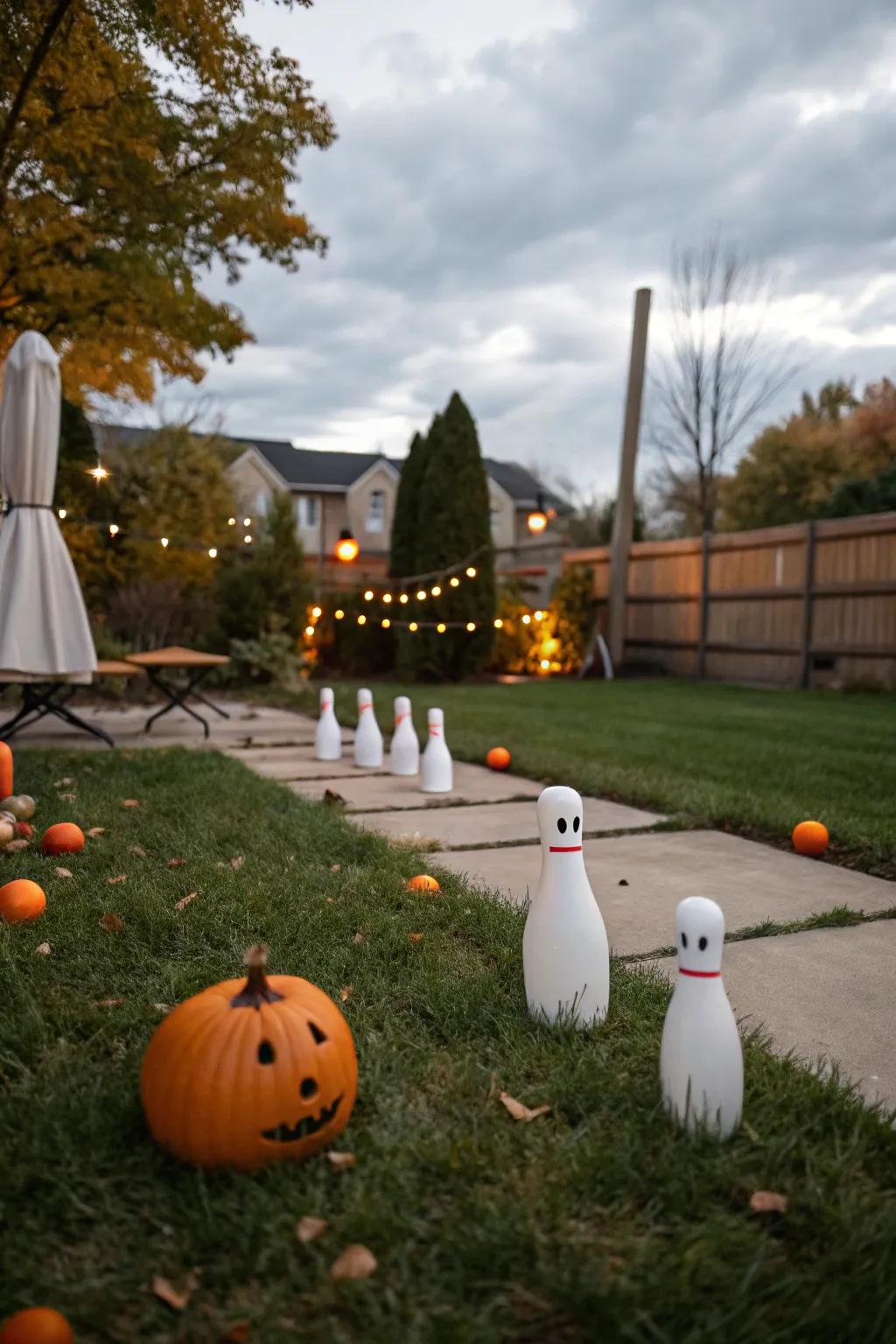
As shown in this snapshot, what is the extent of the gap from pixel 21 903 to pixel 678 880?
2.17 meters

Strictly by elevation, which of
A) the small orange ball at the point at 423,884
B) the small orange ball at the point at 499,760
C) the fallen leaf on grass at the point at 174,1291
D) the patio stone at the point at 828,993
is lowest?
the fallen leaf on grass at the point at 174,1291

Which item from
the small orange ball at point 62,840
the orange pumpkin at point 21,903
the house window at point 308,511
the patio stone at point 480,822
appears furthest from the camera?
the house window at point 308,511

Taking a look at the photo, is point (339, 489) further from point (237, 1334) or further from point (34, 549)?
point (237, 1334)

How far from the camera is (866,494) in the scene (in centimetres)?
1439

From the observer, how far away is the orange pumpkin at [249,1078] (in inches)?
61.7

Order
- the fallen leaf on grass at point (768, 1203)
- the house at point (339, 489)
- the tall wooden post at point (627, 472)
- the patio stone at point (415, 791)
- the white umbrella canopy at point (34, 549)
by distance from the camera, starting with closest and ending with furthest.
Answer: the fallen leaf on grass at point (768, 1203) < the patio stone at point (415, 791) < the white umbrella canopy at point (34, 549) < the tall wooden post at point (627, 472) < the house at point (339, 489)

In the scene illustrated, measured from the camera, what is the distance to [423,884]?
3.11 metres

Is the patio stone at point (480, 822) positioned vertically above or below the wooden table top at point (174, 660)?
below

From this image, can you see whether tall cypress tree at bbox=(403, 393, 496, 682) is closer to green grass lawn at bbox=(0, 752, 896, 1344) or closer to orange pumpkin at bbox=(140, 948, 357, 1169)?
green grass lawn at bbox=(0, 752, 896, 1344)

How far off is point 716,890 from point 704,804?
136cm

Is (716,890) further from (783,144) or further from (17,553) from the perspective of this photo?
(783,144)

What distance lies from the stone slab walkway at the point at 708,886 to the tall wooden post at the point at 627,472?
8756 mm

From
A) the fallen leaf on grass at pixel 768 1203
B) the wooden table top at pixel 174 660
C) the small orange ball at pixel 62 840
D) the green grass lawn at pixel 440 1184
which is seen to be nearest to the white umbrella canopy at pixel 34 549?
the wooden table top at pixel 174 660

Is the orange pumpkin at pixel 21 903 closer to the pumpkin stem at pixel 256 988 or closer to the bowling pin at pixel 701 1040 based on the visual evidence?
the pumpkin stem at pixel 256 988
